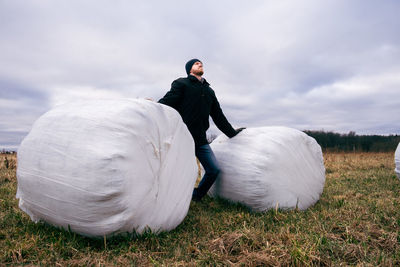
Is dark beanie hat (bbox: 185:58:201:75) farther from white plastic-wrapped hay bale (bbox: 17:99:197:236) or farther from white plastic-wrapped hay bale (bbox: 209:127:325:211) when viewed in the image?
white plastic-wrapped hay bale (bbox: 17:99:197:236)

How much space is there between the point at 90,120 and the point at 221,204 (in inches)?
90.1

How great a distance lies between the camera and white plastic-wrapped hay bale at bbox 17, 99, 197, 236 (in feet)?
7.91

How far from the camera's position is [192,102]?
388 cm

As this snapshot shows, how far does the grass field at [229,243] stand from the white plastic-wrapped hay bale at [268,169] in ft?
0.88

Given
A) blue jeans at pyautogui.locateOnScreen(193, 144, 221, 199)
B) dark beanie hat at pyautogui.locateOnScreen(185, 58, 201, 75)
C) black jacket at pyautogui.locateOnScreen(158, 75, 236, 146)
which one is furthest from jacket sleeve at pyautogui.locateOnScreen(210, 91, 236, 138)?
dark beanie hat at pyautogui.locateOnScreen(185, 58, 201, 75)

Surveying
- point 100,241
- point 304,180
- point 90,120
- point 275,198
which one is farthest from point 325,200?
point 90,120

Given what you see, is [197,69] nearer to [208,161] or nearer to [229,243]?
[208,161]

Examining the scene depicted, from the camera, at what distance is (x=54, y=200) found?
2.61 meters

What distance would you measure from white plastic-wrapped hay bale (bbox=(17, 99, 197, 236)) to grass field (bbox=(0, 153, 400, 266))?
16cm

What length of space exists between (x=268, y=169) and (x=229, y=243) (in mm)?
1389

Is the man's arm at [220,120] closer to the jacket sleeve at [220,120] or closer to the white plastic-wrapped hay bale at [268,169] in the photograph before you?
the jacket sleeve at [220,120]

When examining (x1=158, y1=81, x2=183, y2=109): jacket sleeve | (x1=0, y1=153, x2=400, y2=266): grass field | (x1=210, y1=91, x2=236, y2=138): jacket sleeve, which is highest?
(x1=158, y1=81, x2=183, y2=109): jacket sleeve

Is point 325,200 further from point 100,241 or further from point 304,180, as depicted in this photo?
point 100,241

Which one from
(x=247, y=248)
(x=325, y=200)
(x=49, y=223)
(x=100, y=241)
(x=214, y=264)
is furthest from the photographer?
(x=325, y=200)
